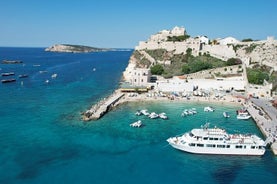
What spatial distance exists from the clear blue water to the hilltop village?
949 cm

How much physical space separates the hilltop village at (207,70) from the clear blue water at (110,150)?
9.49 metres

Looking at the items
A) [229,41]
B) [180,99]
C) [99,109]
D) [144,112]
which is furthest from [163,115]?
[229,41]

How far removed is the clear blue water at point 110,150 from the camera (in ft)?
89.1

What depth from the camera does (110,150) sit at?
107 ft

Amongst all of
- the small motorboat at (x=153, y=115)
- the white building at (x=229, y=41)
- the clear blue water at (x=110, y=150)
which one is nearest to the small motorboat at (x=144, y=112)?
the small motorboat at (x=153, y=115)

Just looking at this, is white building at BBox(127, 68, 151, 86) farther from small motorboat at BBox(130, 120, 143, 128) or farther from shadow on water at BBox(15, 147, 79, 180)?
shadow on water at BBox(15, 147, 79, 180)

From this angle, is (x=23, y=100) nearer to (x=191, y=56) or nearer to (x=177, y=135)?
(x=177, y=135)

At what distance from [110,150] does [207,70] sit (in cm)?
4295

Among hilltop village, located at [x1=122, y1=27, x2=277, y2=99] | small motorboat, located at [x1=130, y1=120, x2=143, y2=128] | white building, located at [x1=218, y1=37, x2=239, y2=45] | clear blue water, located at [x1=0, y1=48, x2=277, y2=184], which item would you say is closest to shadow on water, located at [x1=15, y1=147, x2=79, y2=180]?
clear blue water, located at [x1=0, y1=48, x2=277, y2=184]

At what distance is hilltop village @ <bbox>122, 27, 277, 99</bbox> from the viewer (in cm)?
6077

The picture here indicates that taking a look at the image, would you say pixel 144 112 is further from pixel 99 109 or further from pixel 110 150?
pixel 110 150

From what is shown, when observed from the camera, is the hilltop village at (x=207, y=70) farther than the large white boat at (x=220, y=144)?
Yes

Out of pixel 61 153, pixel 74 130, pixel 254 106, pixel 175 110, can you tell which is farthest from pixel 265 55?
pixel 61 153

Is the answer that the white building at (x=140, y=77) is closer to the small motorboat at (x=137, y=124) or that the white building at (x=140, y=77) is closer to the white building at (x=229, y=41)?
the small motorboat at (x=137, y=124)
